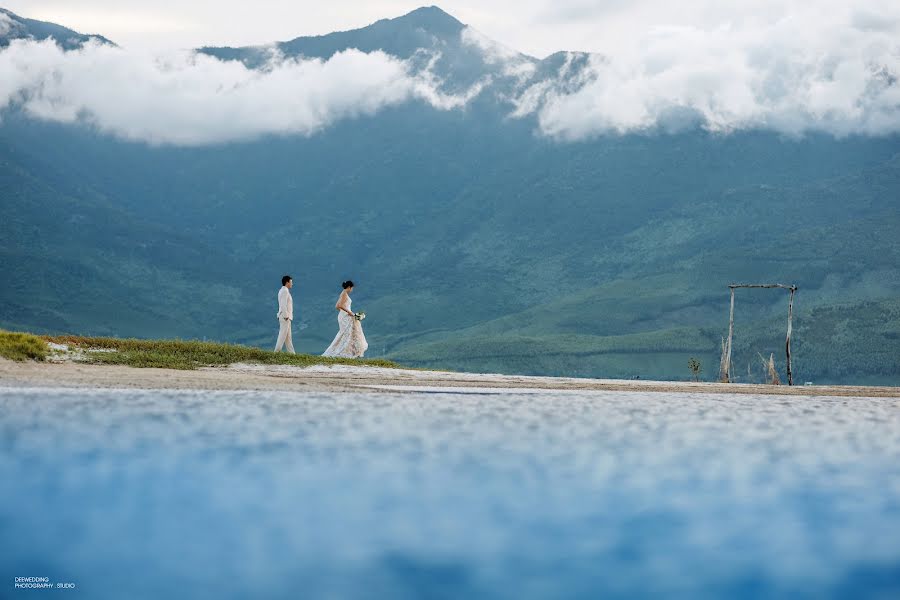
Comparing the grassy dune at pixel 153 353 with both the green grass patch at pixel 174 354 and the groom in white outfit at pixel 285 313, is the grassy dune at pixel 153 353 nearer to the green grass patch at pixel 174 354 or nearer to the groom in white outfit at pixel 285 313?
the green grass patch at pixel 174 354

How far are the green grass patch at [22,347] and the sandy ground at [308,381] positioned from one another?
57 cm

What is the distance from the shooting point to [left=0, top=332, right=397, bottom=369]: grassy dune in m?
24.6

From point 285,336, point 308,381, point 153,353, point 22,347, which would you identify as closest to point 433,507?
point 308,381

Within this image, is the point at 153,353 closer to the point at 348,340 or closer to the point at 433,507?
the point at 348,340

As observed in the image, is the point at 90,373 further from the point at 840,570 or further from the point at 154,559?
the point at 840,570

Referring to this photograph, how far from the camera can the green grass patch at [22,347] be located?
23703mm

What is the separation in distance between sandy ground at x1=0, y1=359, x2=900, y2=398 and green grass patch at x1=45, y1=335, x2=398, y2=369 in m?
0.60

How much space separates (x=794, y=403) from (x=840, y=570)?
14.4 m

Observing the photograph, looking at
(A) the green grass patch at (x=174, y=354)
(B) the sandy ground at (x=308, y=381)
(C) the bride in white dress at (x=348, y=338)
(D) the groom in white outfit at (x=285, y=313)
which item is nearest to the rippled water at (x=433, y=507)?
(B) the sandy ground at (x=308, y=381)

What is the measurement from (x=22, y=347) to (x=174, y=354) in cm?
375

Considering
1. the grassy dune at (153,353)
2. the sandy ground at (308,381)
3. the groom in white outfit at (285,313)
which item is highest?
the groom in white outfit at (285,313)

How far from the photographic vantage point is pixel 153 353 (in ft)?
87.8

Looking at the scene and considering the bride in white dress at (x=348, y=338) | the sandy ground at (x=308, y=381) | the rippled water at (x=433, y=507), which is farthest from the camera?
the bride in white dress at (x=348, y=338)

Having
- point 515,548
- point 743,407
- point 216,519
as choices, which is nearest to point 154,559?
point 216,519
